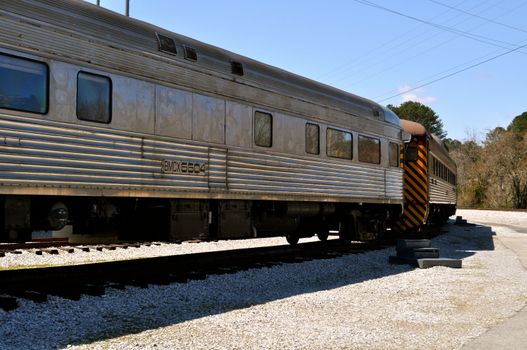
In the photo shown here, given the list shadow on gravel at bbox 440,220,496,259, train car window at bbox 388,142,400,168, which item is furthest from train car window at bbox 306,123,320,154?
shadow on gravel at bbox 440,220,496,259

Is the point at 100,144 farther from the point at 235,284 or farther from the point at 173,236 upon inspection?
the point at 235,284

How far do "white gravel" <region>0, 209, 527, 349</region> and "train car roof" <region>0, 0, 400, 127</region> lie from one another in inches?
138

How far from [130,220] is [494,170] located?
199 ft

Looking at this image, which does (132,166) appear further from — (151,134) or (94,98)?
(94,98)

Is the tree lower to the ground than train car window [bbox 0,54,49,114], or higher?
higher

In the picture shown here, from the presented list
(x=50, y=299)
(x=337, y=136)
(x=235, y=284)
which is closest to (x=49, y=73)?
(x=50, y=299)

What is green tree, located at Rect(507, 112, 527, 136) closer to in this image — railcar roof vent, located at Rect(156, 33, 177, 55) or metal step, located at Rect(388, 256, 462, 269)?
metal step, located at Rect(388, 256, 462, 269)

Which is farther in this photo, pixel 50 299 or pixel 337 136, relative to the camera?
pixel 337 136

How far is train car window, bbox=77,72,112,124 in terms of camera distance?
7196 mm

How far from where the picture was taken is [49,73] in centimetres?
679

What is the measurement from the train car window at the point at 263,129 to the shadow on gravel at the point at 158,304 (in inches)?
94.5

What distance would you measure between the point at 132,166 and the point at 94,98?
1.10 metres

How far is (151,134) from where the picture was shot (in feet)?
26.8

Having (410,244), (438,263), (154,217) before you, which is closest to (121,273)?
(154,217)
